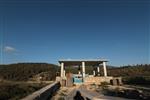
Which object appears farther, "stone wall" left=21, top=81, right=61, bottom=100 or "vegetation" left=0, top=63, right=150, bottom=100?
"vegetation" left=0, top=63, right=150, bottom=100

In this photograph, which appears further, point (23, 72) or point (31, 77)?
point (23, 72)

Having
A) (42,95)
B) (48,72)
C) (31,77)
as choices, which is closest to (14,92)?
(42,95)

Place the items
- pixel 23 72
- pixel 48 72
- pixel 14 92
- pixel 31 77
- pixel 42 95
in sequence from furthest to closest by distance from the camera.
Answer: pixel 23 72
pixel 48 72
pixel 31 77
pixel 14 92
pixel 42 95

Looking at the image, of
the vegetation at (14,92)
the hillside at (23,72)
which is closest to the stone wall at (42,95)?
the vegetation at (14,92)

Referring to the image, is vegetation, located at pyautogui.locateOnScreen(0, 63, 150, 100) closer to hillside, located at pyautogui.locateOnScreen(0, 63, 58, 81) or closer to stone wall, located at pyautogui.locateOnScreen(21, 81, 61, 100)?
hillside, located at pyautogui.locateOnScreen(0, 63, 58, 81)

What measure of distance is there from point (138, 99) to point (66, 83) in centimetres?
1788

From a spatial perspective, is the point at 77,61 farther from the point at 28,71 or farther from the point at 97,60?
the point at 28,71

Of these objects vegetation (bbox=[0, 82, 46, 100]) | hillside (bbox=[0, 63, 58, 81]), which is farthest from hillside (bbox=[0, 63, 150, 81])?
vegetation (bbox=[0, 82, 46, 100])

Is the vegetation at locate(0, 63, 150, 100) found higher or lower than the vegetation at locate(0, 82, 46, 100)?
higher

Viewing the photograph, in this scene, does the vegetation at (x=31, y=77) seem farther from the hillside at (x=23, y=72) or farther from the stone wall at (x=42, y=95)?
the stone wall at (x=42, y=95)

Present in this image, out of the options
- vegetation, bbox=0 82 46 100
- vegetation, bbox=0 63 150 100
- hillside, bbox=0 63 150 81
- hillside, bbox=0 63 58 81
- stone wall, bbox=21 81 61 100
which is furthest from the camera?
hillside, bbox=0 63 58 81

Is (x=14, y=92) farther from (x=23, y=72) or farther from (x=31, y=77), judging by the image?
(x=23, y=72)

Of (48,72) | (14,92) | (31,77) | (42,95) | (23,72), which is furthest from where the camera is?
(23,72)

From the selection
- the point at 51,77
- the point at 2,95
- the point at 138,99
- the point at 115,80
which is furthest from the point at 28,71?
the point at 138,99
